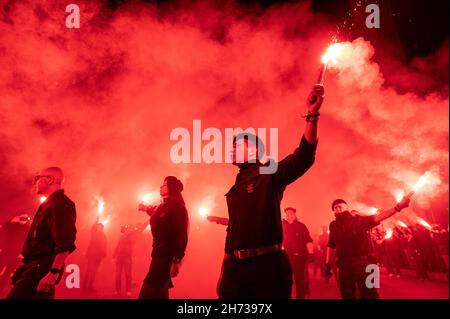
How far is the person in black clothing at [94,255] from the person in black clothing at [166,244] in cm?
543

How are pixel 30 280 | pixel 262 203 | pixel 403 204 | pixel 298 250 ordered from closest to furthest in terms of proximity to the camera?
pixel 262 203, pixel 30 280, pixel 403 204, pixel 298 250

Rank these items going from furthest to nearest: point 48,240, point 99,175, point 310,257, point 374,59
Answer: point 99,175 < point 374,59 < point 310,257 < point 48,240

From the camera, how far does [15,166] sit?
Result: 10820 mm

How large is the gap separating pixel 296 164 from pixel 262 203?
20.1 inches

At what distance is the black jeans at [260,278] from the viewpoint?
2154mm

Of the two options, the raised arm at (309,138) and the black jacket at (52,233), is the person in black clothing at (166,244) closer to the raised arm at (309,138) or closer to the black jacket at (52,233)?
the black jacket at (52,233)

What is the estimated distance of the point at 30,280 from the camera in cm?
285

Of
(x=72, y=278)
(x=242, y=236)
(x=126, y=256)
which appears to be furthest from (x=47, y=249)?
(x=72, y=278)

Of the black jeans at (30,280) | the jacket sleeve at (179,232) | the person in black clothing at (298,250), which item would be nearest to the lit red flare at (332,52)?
the jacket sleeve at (179,232)

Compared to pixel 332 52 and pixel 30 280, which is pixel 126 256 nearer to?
pixel 30 280

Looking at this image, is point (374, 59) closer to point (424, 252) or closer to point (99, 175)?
point (424, 252)

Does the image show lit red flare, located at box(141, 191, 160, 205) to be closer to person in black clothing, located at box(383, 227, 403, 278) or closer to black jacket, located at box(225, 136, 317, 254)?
black jacket, located at box(225, 136, 317, 254)
